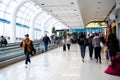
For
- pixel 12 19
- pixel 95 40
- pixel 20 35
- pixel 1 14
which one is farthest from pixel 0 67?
pixel 20 35

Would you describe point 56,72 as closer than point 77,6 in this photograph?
Yes

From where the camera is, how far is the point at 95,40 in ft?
40.1

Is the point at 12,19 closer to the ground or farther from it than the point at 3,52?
farther from it

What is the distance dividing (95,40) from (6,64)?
506 centimetres

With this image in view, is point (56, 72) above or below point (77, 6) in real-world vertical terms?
below

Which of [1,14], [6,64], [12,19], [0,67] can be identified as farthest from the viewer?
[1,14]

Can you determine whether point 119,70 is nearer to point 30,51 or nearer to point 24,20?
point 30,51

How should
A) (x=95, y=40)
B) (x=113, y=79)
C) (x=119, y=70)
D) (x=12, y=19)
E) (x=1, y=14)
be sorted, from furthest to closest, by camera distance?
1. (x=1, y=14)
2. (x=12, y=19)
3. (x=95, y=40)
4. (x=119, y=70)
5. (x=113, y=79)

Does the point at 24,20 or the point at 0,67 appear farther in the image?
the point at 24,20

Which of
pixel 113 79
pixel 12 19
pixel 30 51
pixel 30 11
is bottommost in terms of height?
pixel 113 79

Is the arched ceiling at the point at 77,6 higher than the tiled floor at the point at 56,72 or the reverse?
higher

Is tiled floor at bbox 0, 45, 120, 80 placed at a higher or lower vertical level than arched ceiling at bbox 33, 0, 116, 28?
lower

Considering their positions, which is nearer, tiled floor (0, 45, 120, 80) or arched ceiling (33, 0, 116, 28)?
tiled floor (0, 45, 120, 80)

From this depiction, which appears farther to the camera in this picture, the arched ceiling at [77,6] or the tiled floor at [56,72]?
the arched ceiling at [77,6]
